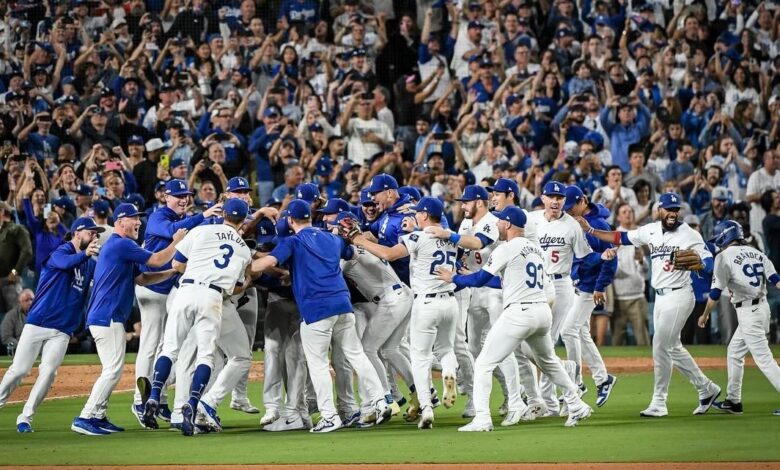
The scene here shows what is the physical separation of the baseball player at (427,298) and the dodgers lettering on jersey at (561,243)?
159cm

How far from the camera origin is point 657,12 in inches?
856

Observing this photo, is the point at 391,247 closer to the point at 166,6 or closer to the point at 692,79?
the point at 692,79

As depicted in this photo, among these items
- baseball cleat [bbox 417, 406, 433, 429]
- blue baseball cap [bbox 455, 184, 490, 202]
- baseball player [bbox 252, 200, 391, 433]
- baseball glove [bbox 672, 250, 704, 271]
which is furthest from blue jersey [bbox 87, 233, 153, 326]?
baseball glove [bbox 672, 250, 704, 271]

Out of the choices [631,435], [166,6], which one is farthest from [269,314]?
[166,6]

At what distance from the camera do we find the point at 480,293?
11.5 meters

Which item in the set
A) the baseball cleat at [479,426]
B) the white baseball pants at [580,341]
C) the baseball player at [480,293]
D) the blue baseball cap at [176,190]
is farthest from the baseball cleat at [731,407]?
the blue baseball cap at [176,190]

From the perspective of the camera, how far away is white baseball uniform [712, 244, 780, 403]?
11211 mm

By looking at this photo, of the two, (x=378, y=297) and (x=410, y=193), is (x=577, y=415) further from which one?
(x=410, y=193)

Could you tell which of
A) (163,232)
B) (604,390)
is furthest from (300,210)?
(604,390)

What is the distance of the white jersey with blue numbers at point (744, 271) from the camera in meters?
11.3

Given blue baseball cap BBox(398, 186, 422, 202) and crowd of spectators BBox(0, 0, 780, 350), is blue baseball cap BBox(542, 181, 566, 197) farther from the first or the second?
crowd of spectators BBox(0, 0, 780, 350)

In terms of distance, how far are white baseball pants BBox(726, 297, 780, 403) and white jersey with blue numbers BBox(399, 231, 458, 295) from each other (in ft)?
9.86

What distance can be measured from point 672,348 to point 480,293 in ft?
6.28

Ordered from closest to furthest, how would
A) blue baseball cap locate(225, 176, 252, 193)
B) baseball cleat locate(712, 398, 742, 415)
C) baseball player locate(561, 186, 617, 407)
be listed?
1. blue baseball cap locate(225, 176, 252, 193)
2. baseball cleat locate(712, 398, 742, 415)
3. baseball player locate(561, 186, 617, 407)
